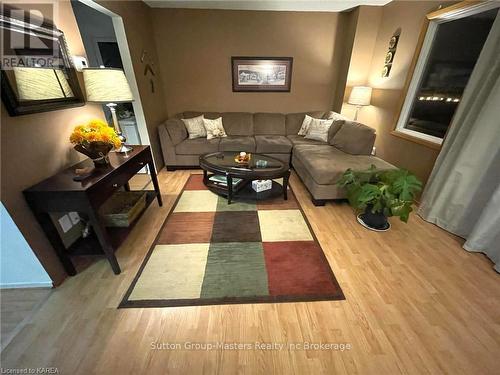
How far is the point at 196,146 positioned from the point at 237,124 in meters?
0.93

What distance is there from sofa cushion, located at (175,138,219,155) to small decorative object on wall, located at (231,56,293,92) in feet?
4.34

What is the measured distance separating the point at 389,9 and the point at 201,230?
411cm

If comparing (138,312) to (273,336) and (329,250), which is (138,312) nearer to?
(273,336)

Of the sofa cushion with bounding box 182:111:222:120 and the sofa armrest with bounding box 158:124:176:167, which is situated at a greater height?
the sofa cushion with bounding box 182:111:222:120

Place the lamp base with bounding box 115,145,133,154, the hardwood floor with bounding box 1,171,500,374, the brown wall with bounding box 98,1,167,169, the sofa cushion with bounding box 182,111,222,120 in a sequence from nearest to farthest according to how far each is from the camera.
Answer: the hardwood floor with bounding box 1,171,500,374 → the lamp base with bounding box 115,145,133,154 → the brown wall with bounding box 98,1,167,169 → the sofa cushion with bounding box 182,111,222,120

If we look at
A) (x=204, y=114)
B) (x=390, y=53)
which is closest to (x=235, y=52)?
(x=204, y=114)

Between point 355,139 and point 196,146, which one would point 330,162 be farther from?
point 196,146

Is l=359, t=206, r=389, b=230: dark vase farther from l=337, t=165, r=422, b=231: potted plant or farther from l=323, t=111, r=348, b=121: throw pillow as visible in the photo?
l=323, t=111, r=348, b=121: throw pillow

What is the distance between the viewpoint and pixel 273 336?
120 cm

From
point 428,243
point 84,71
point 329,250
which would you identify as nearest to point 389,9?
point 428,243

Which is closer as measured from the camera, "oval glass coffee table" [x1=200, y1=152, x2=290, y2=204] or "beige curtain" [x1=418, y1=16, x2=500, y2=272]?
"beige curtain" [x1=418, y1=16, x2=500, y2=272]

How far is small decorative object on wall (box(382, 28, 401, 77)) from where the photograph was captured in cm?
294

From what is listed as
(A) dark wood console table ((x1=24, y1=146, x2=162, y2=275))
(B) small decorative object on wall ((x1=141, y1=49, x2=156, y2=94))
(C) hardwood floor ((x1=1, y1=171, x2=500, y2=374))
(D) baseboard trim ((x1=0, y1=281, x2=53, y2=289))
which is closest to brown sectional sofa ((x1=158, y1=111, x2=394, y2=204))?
(B) small decorative object on wall ((x1=141, y1=49, x2=156, y2=94))

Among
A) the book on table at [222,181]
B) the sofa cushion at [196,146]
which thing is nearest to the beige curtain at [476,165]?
the book on table at [222,181]
